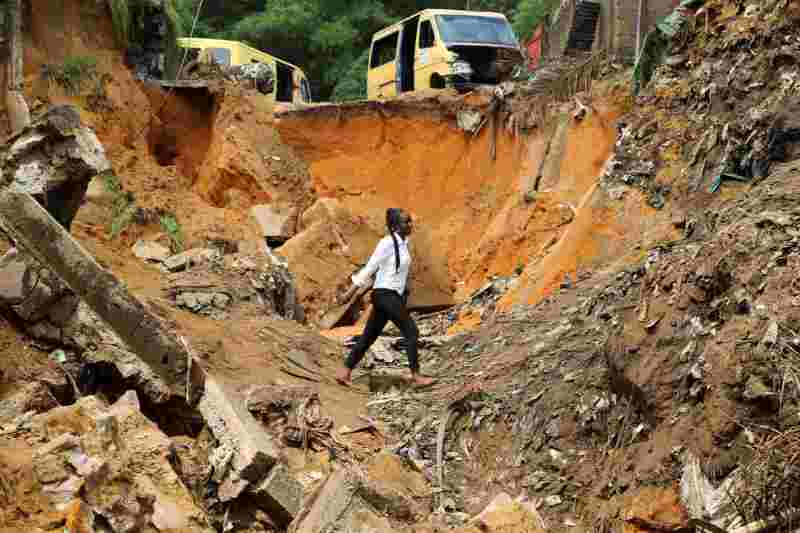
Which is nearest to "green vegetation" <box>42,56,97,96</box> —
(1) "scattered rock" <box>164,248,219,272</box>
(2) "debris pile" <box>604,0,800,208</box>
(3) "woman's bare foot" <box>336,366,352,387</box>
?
(1) "scattered rock" <box>164,248,219,272</box>

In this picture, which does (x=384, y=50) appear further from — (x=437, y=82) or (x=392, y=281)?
(x=392, y=281)

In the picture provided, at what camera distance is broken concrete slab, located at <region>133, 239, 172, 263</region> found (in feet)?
37.6

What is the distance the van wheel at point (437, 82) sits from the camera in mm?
17203

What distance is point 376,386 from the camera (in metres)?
8.05

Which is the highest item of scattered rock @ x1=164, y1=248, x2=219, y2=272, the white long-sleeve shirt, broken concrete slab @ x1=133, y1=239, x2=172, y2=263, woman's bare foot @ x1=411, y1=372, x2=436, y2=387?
the white long-sleeve shirt

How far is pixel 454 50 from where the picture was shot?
16891 millimetres

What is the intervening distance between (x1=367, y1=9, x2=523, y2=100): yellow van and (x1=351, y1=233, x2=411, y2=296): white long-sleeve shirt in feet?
30.7

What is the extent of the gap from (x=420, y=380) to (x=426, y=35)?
421 inches

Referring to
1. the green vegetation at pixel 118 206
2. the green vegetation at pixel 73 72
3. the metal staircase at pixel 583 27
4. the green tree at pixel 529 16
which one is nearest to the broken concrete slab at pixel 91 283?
the green vegetation at pixel 118 206

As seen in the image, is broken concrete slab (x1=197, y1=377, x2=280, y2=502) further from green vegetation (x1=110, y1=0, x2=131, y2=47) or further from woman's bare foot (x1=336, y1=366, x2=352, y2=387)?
green vegetation (x1=110, y1=0, x2=131, y2=47)

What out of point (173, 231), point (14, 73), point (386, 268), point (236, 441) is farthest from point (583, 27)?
point (236, 441)

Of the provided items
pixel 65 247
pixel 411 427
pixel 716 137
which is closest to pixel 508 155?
pixel 716 137

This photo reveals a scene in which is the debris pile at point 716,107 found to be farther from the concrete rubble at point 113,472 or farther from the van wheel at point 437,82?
the van wheel at point 437,82

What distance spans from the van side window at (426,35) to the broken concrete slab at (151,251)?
7211mm
